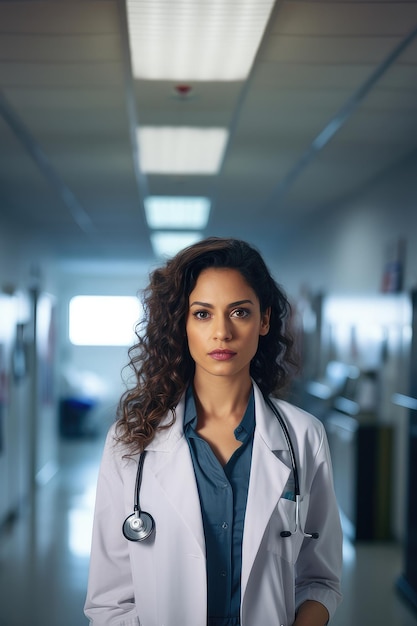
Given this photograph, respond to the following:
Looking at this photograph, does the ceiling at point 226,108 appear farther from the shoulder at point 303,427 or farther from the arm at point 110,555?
the arm at point 110,555

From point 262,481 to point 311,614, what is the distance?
32 cm

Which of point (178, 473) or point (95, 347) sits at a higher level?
point (178, 473)

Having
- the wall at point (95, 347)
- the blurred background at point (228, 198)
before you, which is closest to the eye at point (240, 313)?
the blurred background at point (228, 198)

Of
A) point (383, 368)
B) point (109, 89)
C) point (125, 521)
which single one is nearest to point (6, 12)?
point (109, 89)

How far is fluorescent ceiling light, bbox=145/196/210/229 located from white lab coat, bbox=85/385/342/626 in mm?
5108

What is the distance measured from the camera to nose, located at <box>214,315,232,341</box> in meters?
1.56

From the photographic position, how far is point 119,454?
1.60 m

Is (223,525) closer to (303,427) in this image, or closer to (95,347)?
(303,427)

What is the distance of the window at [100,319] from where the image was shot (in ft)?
50.1

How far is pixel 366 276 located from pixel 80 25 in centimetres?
386

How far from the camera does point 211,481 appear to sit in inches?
62.5

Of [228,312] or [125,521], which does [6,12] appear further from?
[125,521]

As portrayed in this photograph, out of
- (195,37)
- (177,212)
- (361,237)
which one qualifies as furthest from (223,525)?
(177,212)

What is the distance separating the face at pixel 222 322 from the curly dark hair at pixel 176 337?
0.03m
